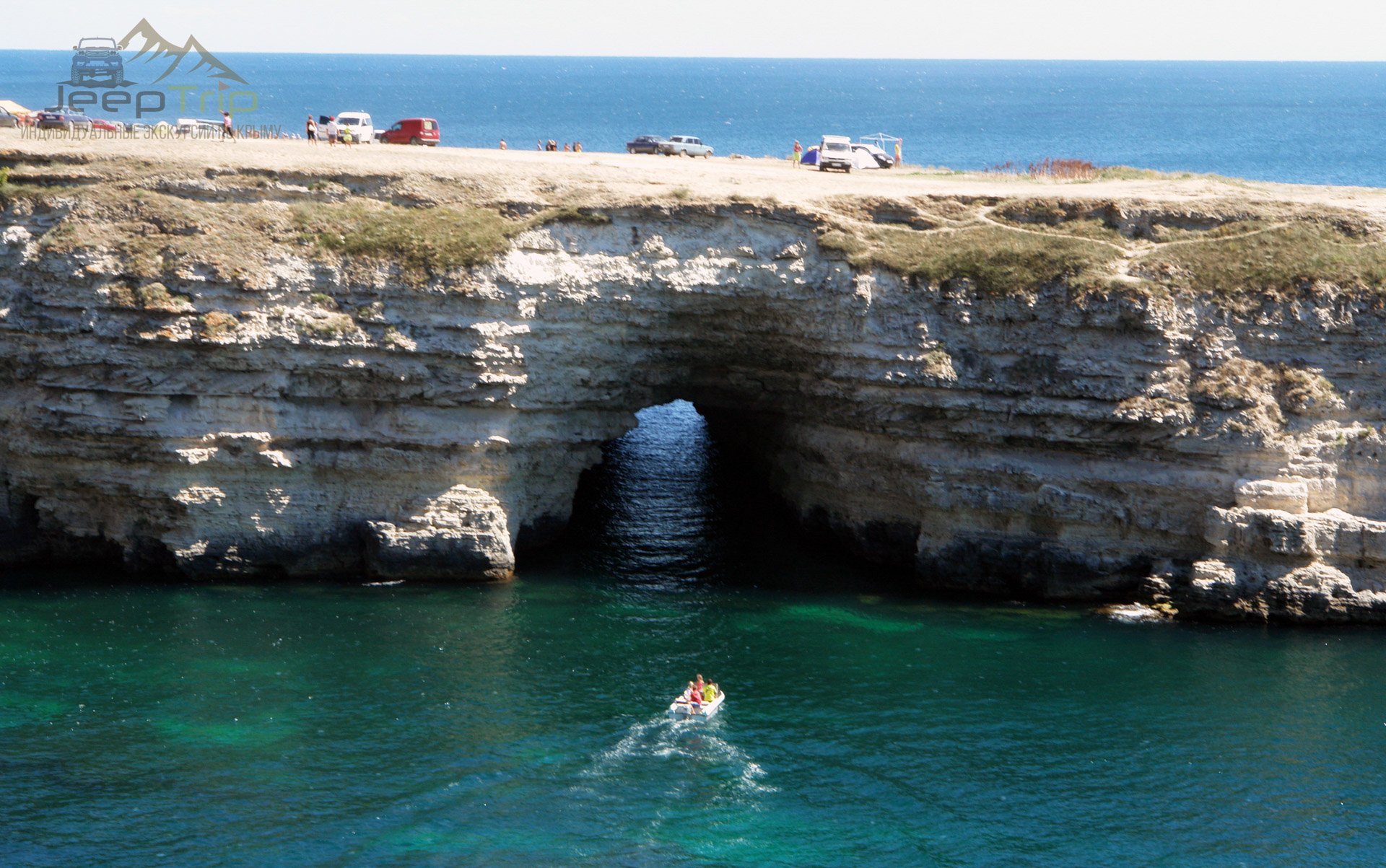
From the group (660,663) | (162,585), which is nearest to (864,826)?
(660,663)

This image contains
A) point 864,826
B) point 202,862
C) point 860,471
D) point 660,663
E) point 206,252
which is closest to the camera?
point 202,862

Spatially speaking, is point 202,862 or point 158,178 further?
point 158,178

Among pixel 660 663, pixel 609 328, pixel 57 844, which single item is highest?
pixel 609 328

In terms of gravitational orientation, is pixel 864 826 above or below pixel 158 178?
below

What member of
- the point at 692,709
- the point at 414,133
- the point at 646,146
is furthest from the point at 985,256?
the point at 414,133

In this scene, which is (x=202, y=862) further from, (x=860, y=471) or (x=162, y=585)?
(x=860, y=471)

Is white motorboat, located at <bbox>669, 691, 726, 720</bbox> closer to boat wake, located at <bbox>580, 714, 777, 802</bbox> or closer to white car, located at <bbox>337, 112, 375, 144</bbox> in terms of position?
boat wake, located at <bbox>580, 714, 777, 802</bbox>

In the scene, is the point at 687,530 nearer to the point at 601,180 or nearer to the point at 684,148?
the point at 601,180
